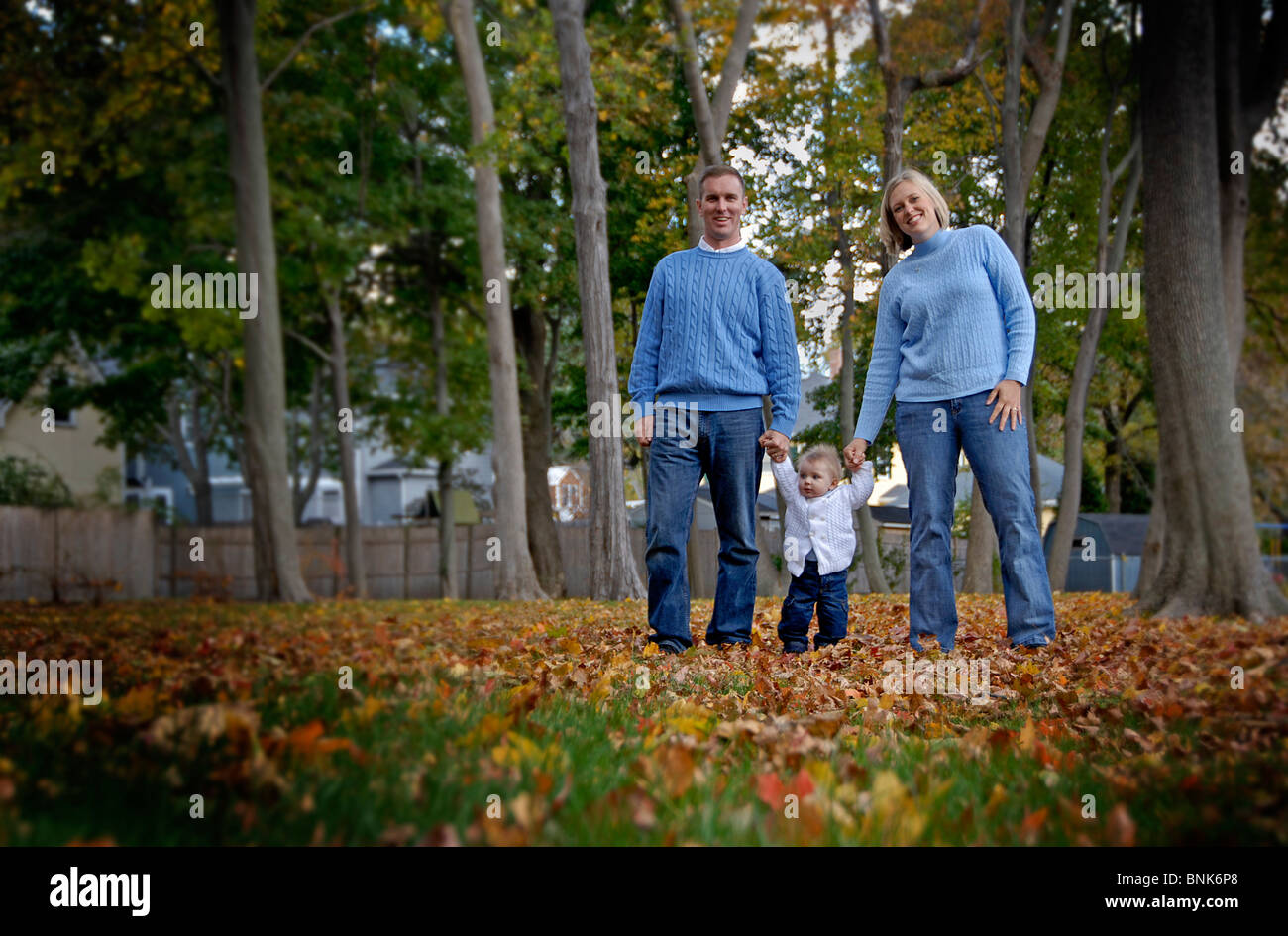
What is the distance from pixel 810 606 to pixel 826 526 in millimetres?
438

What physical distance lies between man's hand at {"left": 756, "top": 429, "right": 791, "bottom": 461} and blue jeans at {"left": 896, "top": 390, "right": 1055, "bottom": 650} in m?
0.55

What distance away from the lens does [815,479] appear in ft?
19.2

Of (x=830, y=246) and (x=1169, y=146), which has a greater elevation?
(x=830, y=246)

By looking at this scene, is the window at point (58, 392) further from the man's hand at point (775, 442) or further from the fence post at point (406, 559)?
the man's hand at point (775, 442)

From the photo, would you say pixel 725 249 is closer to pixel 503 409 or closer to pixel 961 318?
pixel 961 318

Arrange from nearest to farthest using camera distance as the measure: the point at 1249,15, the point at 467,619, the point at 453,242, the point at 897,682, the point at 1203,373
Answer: the point at 897,682, the point at 1203,373, the point at 467,619, the point at 1249,15, the point at 453,242

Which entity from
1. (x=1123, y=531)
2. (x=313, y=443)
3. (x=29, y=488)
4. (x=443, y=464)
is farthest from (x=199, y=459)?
(x=1123, y=531)

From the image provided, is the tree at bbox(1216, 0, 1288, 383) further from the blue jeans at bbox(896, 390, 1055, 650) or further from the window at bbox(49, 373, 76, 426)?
the window at bbox(49, 373, 76, 426)

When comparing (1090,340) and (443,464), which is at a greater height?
(1090,340)

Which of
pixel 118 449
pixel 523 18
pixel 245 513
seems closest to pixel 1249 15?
pixel 523 18
